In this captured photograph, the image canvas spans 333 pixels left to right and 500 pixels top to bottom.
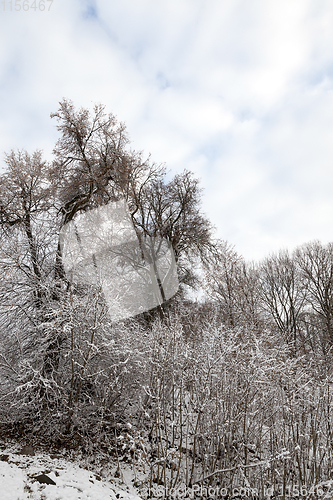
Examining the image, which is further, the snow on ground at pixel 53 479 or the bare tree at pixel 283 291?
the bare tree at pixel 283 291

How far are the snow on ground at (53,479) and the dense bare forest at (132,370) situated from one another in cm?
64

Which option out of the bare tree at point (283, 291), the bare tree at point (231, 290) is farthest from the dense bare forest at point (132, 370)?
the bare tree at point (283, 291)

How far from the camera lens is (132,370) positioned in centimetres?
798

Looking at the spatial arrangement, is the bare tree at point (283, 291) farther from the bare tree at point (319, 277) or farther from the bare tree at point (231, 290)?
the bare tree at point (231, 290)

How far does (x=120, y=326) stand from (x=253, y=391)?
380cm

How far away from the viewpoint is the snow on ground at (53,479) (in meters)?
4.63

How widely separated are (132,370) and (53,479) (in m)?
3.07

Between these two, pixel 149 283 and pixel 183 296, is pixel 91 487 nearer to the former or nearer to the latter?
pixel 149 283

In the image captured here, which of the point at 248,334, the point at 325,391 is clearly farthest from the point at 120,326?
the point at 325,391

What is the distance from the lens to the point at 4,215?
10953mm

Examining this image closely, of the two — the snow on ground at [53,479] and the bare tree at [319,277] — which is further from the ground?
the bare tree at [319,277]

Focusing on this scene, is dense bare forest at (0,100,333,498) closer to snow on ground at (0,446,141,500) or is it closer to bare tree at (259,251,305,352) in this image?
snow on ground at (0,446,141,500)

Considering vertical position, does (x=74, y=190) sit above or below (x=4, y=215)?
above

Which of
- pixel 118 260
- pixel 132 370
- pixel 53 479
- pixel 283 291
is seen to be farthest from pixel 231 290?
pixel 283 291
